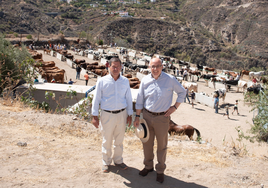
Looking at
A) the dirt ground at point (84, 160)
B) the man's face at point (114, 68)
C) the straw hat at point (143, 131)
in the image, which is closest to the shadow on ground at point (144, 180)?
the dirt ground at point (84, 160)

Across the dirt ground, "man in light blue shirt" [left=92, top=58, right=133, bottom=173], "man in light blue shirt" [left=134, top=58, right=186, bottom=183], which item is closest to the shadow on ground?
the dirt ground

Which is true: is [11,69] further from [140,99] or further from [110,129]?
[140,99]

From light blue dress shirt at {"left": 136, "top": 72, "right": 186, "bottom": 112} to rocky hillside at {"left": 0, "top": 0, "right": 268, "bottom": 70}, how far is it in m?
53.3

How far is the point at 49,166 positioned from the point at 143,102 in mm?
1921

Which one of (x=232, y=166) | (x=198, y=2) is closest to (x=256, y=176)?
(x=232, y=166)

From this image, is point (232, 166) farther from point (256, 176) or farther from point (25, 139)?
point (25, 139)

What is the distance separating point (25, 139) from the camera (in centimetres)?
487

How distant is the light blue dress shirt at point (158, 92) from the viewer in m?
3.51

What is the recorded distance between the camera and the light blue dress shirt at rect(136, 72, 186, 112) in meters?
3.51

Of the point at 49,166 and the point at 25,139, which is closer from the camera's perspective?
the point at 49,166

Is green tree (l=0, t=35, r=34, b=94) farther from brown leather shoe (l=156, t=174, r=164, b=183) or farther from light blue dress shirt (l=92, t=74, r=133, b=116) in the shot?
brown leather shoe (l=156, t=174, r=164, b=183)

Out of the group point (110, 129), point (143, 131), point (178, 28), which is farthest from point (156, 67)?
point (178, 28)

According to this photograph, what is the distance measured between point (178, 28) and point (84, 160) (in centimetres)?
8515

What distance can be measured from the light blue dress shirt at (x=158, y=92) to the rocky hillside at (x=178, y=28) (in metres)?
53.3
